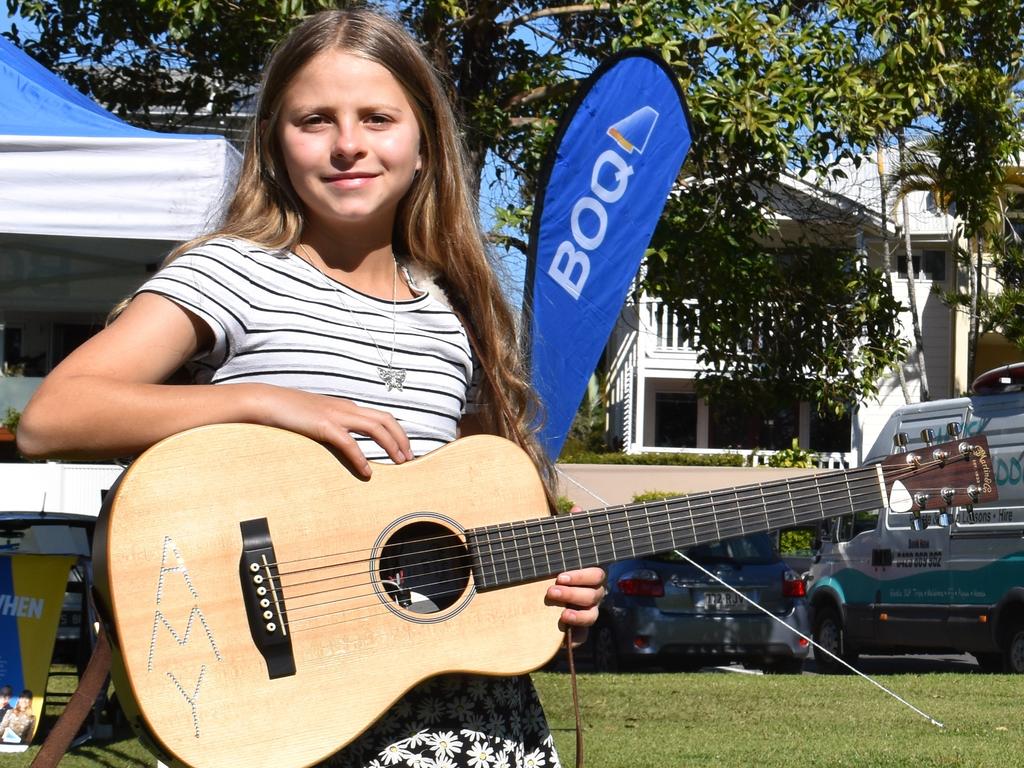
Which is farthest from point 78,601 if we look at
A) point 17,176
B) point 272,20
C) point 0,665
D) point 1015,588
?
point 1015,588

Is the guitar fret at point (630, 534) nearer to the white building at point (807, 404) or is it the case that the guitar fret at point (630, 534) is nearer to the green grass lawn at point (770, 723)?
the green grass lawn at point (770, 723)

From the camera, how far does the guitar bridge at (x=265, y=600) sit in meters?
1.85

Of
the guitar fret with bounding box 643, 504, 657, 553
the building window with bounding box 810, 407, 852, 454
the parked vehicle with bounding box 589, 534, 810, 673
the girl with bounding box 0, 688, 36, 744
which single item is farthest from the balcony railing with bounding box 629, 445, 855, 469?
the guitar fret with bounding box 643, 504, 657, 553

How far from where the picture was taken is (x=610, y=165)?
6355 millimetres

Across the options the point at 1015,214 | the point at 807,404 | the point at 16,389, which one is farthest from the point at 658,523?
the point at 807,404

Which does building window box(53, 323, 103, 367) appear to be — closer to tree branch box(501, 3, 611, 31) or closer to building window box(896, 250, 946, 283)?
tree branch box(501, 3, 611, 31)

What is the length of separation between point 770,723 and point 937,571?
17.7 ft

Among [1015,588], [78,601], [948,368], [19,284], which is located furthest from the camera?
[948,368]

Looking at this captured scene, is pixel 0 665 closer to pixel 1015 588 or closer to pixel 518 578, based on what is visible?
pixel 518 578

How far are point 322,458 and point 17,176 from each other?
10.5 ft

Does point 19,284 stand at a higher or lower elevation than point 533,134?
lower

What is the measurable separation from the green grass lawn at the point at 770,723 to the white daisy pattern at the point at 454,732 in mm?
4447

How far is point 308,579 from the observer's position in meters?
1.92

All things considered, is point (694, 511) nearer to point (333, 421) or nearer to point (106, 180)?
point (333, 421)
